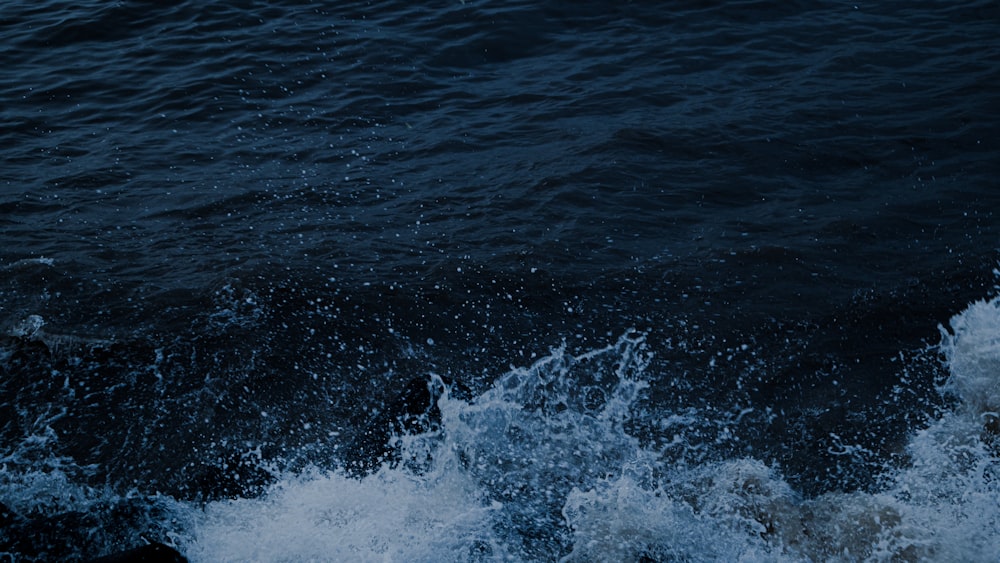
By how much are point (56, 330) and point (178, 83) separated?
186 inches

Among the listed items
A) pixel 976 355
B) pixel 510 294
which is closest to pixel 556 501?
pixel 510 294

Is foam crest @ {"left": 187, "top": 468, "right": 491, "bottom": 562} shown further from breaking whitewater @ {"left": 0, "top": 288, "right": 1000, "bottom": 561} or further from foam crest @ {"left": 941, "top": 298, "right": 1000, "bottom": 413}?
foam crest @ {"left": 941, "top": 298, "right": 1000, "bottom": 413}

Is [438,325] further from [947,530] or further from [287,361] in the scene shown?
[947,530]

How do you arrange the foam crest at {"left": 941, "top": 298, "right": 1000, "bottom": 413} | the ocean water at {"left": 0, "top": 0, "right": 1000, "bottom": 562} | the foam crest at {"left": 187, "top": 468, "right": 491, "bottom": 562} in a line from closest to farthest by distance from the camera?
the foam crest at {"left": 187, "top": 468, "right": 491, "bottom": 562} < the ocean water at {"left": 0, "top": 0, "right": 1000, "bottom": 562} < the foam crest at {"left": 941, "top": 298, "right": 1000, "bottom": 413}

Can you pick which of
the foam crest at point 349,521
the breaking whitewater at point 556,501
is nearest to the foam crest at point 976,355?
the breaking whitewater at point 556,501

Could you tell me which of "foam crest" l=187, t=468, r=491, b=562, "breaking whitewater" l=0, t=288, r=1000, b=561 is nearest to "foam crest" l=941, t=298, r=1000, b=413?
"breaking whitewater" l=0, t=288, r=1000, b=561

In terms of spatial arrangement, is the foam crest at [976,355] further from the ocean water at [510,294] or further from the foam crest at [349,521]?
the foam crest at [349,521]

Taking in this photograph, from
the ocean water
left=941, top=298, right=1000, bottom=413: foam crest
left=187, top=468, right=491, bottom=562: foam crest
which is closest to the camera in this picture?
left=187, top=468, right=491, bottom=562: foam crest

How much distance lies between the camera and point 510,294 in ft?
22.0

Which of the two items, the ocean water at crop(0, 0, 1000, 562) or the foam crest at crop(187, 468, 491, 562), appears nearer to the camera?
the foam crest at crop(187, 468, 491, 562)

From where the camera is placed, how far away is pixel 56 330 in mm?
6344

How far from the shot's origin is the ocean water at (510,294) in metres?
4.91

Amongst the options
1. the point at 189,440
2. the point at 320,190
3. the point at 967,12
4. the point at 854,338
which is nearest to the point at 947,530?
the point at 854,338

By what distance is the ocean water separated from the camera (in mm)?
4914
